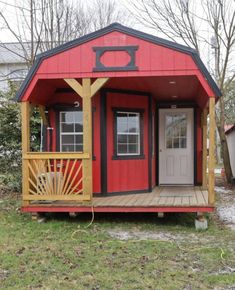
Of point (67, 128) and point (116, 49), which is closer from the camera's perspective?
point (116, 49)

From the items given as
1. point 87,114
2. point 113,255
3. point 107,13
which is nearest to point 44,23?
point 107,13

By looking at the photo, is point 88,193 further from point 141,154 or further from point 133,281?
point 133,281

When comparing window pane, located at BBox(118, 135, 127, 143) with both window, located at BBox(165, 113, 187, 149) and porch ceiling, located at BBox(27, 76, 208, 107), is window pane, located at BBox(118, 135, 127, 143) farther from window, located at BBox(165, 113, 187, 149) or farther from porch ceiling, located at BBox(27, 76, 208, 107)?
window, located at BBox(165, 113, 187, 149)

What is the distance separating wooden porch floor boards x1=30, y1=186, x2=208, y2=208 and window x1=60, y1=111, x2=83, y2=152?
4.10 ft

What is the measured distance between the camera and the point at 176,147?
35.2 feet

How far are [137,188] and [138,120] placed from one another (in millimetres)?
1514

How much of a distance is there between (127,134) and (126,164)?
661mm

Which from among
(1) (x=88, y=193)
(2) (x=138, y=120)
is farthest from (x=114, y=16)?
(1) (x=88, y=193)

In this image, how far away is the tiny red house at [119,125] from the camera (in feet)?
23.5

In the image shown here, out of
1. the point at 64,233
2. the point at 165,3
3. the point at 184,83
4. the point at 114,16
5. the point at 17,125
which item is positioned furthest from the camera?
the point at 114,16

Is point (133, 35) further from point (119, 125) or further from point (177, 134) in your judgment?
point (177, 134)

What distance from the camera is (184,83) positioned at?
27.2 ft

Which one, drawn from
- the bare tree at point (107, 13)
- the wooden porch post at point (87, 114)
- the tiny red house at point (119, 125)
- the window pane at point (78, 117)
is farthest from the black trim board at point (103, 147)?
the bare tree at point (107, 13)

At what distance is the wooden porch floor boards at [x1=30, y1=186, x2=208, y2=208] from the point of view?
7312mm
